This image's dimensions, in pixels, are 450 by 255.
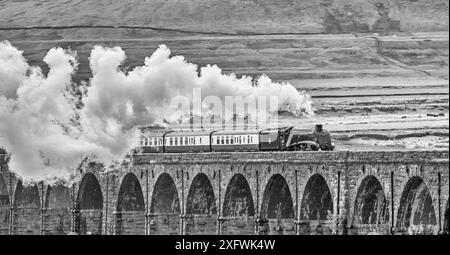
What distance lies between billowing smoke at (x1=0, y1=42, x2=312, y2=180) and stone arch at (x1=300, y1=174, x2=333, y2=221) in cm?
2837

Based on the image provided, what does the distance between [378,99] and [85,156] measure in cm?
6507

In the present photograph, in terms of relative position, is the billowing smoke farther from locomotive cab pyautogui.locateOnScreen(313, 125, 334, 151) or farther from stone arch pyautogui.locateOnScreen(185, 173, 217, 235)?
locomotive cab pyautogui.locateOnScreen(313, 125, 334, 151)

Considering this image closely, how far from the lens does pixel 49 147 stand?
142 metres

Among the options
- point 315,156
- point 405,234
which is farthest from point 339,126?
point 405,234

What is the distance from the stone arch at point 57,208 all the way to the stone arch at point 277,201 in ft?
101

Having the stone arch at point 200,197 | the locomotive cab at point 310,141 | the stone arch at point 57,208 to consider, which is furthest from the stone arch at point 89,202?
the locomotive cab at point 310,141

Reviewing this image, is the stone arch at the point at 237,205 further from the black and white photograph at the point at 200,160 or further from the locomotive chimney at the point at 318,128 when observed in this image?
the locomotive chimney at the point at 318,128

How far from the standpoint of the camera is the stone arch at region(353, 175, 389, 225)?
101562 mm

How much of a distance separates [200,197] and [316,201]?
651 inches

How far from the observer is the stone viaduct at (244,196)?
96.3m

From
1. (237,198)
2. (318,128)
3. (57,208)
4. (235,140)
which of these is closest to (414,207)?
(318,128)

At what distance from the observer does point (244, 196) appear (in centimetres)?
11875

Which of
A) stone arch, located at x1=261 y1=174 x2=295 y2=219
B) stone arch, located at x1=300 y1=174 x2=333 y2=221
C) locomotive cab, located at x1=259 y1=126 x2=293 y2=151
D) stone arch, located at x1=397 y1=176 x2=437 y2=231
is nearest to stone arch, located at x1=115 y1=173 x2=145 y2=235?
locomotive cab, located at x1=259 y1=126 x2=293 y2=151

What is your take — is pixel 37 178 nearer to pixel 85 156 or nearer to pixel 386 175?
pixel 85 156
